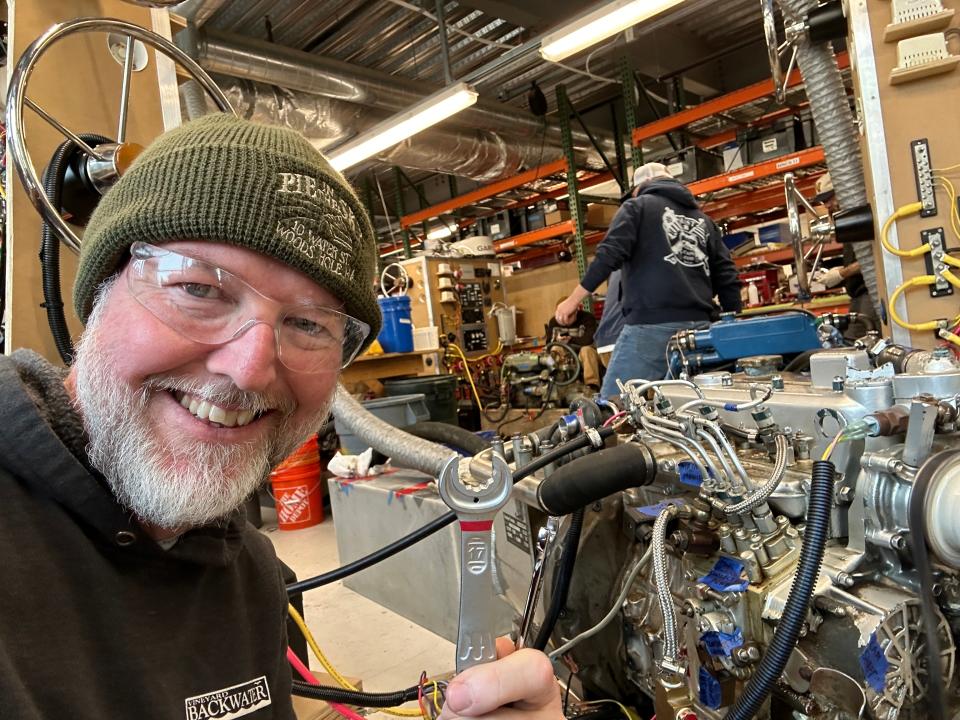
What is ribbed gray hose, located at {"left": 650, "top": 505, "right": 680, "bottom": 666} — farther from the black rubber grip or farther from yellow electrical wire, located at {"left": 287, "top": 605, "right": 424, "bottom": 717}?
yellow electrical wire, located at {"left": 287, "top": 605, "right": 424, "bottom": 717}

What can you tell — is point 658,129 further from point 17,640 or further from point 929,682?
point 17,640

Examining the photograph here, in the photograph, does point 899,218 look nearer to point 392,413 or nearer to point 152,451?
point 152,451

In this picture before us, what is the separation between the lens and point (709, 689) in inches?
37.0

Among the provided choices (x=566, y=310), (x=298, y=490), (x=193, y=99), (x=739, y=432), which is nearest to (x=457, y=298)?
(x=298, y=490)

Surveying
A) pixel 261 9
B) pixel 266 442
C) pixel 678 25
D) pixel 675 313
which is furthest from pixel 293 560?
pixel 678 25

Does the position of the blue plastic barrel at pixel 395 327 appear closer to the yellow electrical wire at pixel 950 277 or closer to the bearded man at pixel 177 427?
the yellow electrical wire at pixel 950 277

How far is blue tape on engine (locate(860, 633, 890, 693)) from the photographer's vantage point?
744mm

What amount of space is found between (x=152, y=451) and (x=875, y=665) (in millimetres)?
929

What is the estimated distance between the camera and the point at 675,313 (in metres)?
2.74

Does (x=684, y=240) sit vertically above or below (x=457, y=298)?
below

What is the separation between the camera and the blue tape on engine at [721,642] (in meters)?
0.88

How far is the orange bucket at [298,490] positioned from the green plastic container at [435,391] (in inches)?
24.9

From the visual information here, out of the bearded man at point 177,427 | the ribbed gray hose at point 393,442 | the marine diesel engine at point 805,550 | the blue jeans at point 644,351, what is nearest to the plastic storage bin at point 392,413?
the ribbed gray hose at point 393,442

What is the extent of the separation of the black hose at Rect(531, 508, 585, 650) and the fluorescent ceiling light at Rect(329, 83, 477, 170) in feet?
11.2
